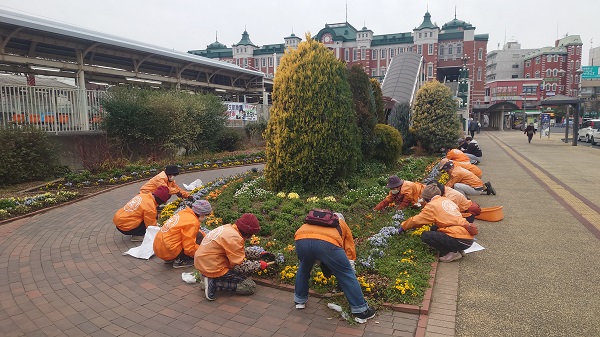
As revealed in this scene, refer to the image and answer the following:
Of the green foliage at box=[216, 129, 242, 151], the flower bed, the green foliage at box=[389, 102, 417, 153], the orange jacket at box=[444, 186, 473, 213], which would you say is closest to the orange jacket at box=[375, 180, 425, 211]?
the flower bed

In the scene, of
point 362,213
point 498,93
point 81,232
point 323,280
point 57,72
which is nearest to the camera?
point 323,280

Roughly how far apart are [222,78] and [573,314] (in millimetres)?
27948

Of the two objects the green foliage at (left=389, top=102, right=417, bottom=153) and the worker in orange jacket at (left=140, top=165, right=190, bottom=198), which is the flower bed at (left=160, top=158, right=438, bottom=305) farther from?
the green foliage at (left=389, top=102, right=417, bottom=153)

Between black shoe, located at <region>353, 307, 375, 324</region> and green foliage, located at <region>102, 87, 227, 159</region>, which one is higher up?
green foliage, located at <region>102, 87, 227, 159</region>

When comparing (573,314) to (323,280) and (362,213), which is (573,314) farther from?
(362,213)

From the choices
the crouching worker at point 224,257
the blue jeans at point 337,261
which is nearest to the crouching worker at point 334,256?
the blue jeans at point 337,261

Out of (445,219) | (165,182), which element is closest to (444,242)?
(445,219)

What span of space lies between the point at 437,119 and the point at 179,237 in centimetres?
1346

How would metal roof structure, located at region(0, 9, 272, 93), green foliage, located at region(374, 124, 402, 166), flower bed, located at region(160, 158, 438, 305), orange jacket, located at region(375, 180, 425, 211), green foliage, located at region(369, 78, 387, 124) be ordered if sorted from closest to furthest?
flower bed, located at region(160, 158, 438, 305) → orange jacket, located at region(375, 180, 425, 211) → green foliage, located at region(374, 124, 402, 166) → green foliage, located at region(369, 78, 387, 124) → metal roof structure, located at region(0, 9, 272, 93)

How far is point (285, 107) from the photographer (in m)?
8.23

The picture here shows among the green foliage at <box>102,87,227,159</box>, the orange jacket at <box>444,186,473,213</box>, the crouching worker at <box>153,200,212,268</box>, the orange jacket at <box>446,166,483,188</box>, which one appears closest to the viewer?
the crouching worker at <box>153,200,212,268</box>

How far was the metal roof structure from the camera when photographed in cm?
1378

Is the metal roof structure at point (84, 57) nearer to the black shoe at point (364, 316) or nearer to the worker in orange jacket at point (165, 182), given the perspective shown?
the worker in orange jacket at point (165, 182)

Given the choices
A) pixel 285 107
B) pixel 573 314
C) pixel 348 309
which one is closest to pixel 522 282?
pixel 573 314
